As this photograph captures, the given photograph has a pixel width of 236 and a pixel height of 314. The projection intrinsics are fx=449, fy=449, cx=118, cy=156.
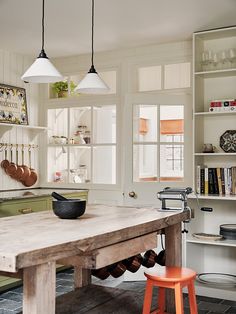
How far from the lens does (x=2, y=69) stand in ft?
16.6

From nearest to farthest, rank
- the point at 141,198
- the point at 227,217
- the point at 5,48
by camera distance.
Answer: the point at 227,217, the point at 141,198, the point at 5,48

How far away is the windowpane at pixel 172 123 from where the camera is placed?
4.70 meters

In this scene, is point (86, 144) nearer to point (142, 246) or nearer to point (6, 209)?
point (6, 209)

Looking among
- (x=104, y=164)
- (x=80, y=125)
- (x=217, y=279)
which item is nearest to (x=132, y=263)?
(x=217, y=279)

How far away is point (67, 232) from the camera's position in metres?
2.21

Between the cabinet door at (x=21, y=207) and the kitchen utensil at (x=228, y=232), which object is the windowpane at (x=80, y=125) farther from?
the kitchen utensil at (x=228, y=232)

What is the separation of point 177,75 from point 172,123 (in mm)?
538

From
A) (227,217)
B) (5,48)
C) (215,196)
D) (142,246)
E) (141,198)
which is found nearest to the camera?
(142,246)

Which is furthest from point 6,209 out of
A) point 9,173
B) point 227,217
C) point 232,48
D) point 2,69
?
point 232,48

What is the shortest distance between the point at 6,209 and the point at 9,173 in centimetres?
95

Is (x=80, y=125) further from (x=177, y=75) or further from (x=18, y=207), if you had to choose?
(x=18, y=207)

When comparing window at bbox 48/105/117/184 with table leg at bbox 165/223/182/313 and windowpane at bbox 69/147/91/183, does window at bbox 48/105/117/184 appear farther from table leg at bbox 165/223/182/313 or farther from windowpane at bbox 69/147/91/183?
table leg at bbox 165/223/182/313

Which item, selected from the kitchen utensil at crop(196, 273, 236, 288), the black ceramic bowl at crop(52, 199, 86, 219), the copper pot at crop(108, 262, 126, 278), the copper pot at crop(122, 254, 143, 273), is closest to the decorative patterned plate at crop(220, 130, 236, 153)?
the kitchen utensil at crop(196, 273, 236, 288)

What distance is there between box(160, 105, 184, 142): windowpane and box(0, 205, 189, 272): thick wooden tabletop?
62.1 inches
